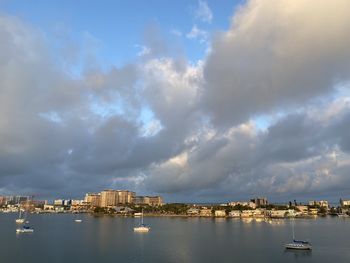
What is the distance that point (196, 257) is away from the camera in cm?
4778

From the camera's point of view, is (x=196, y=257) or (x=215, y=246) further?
(x=215, y=246)

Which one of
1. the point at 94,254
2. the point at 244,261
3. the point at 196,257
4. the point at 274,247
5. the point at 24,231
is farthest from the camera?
the point at 24,231

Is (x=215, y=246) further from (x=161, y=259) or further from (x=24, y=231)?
(x=24, y=231)

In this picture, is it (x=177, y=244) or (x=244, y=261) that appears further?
(x=177, y=244)

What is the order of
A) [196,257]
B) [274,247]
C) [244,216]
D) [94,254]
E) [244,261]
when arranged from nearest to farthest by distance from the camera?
[244,261] < [196,257] < [94,254] < [274,247] < [244,216]

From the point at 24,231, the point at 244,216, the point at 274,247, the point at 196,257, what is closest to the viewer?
the point at 196,257

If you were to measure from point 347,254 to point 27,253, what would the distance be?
149 feet

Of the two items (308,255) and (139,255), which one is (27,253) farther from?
(308,255)

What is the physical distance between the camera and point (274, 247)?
5909 centimetres

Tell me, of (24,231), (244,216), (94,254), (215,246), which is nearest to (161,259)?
(94,254)

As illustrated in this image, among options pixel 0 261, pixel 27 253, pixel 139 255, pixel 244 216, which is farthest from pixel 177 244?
pixel 244 216

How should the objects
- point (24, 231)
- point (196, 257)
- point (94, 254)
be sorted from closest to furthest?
1. point (196, 257)
2. point (94, 254)
3. point (24, 231)

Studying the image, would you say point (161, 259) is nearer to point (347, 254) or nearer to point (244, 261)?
point (244, 261)

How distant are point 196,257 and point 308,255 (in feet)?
55.6
